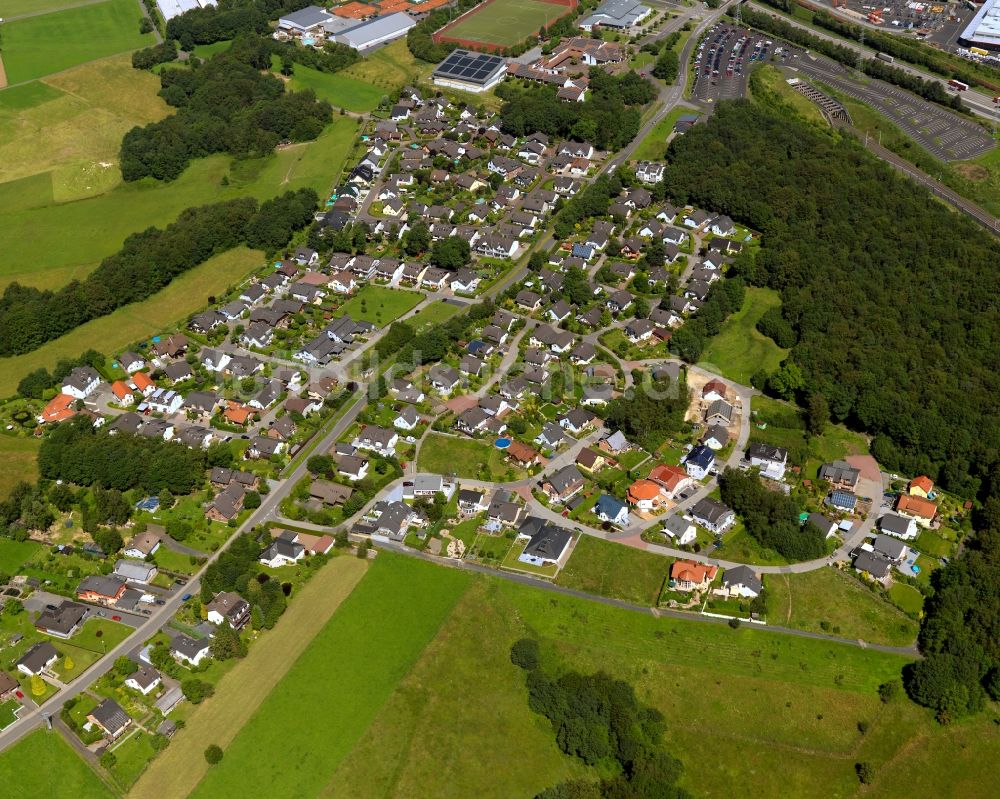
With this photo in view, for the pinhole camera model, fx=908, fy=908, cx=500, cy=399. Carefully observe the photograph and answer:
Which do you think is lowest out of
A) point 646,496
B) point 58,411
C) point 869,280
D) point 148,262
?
point 58,411

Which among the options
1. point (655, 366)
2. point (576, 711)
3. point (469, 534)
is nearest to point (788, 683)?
point (576, 711)

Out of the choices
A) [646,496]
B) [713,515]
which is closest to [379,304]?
[646,496]

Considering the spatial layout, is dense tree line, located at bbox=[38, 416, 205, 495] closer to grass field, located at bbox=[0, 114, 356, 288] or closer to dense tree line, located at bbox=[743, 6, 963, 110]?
grass field, located at bbox=[0, 114, 356, 288]

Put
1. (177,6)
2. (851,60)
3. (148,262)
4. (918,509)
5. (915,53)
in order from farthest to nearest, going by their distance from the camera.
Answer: (177,6) → (851,60) → (915,53) → (148,262) → (918,509)

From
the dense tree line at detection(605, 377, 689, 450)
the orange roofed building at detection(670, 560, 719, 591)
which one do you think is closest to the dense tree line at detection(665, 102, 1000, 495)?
the dense tree line at detection(605, 377, 689, 450)

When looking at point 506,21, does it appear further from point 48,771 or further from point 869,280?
point 48,771

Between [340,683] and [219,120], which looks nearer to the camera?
[340,683]

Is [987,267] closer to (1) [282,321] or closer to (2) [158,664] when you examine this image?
(1) [282,321]
